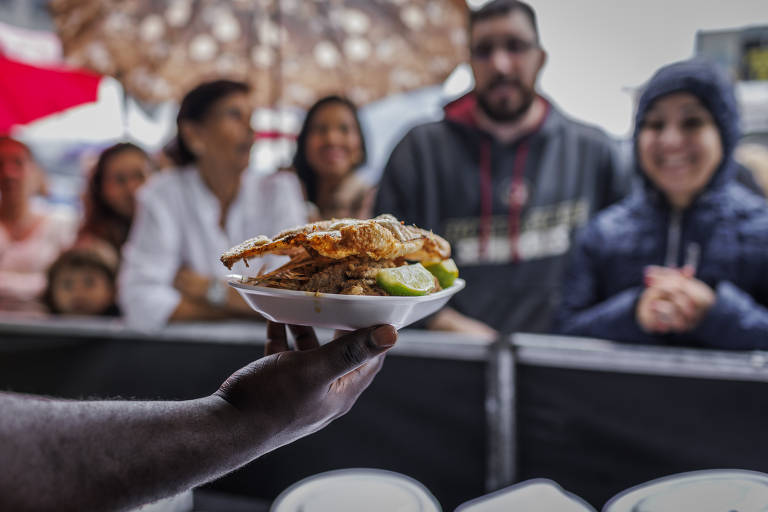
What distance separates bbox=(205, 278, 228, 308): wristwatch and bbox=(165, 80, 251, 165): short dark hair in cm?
71

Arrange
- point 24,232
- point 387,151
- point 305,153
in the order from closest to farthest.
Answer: point 387,151, point 305,153, point 24,232

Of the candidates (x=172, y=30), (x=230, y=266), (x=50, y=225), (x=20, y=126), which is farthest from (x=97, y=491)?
(x=20, y=126)

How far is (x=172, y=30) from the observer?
10.00 feet

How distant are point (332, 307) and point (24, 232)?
334 cm

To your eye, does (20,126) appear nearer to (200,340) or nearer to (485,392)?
(200,340)

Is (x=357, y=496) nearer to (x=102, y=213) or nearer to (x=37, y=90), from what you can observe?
(x=102, y=213)

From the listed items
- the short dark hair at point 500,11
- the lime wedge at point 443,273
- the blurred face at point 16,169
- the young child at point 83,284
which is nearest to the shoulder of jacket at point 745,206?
the short dark hair at point 500,11

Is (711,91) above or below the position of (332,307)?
above

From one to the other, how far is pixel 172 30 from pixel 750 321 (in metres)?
3.18

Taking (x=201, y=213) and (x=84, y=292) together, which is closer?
(x=201, y=213)

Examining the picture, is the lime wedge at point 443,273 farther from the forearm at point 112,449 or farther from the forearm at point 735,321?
the forearm at point 735,321

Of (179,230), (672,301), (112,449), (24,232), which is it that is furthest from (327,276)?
(24,232)

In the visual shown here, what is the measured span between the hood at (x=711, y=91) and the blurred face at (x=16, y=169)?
11.4 ft

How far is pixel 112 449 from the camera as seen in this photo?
0.81 meters
